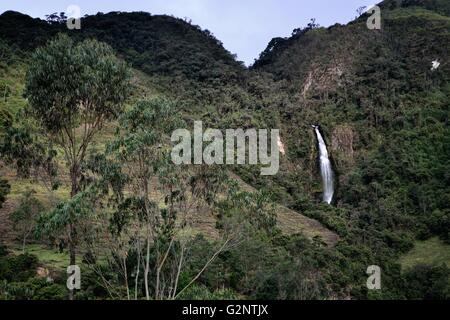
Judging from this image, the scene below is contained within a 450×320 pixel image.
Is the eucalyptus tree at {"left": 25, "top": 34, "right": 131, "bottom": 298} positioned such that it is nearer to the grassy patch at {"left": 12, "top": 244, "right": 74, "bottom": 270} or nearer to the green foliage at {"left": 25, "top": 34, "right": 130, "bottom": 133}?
the green foliage at {"left": 25, "top": 34, "right": 130, "bottom": 133}

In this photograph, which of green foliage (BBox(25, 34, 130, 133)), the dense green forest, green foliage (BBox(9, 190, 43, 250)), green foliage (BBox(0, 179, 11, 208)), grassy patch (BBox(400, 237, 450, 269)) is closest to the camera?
green foliage (BBox(25, 34, 130, 133))

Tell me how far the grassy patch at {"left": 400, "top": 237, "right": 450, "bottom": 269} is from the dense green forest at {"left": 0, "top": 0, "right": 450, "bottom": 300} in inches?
8.8

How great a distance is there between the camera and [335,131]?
274 feet

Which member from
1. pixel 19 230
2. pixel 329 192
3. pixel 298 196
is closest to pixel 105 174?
pixel 19 230

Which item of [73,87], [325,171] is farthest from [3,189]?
[325,171]

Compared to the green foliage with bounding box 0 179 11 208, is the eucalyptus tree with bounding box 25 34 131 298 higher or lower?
higher

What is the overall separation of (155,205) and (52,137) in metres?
5.59

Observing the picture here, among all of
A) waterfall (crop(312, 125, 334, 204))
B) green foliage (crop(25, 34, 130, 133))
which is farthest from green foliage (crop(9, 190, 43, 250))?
waterfall (crop(312, 125, 334, 204))

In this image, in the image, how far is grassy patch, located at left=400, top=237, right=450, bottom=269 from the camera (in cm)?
5321

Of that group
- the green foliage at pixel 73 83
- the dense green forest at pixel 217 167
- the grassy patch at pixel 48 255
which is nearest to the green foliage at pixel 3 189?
the dense green forest at pixel 217 167

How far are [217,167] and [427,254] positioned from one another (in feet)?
137

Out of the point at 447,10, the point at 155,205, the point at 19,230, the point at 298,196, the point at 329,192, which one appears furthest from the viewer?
the point at 447,10

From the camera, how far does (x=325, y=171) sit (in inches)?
3113
